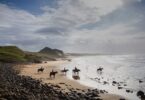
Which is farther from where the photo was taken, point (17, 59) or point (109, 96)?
point (17, 59)

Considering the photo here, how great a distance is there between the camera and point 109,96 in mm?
28188

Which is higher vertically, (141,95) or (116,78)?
(116,78)

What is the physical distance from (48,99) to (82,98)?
3720 millimetres

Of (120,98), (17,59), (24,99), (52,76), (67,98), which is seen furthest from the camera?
(17,59)

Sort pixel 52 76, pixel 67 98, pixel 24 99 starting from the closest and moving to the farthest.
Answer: pixel 24 99
pixel 67 98
pixel 52 76

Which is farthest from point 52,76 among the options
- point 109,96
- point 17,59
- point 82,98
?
point 17,59

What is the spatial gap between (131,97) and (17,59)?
243 ft

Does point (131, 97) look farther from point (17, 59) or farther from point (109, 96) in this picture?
point (17, 59)

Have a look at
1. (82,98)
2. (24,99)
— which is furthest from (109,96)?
(24,99)

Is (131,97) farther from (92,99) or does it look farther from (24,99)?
(24,99)

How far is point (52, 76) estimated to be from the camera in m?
49.1

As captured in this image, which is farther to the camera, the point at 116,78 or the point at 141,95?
the point at 116,78

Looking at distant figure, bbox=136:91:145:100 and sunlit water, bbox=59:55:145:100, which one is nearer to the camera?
distant figure, bbox=136:91:145:100

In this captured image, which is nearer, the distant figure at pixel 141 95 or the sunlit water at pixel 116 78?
the distant figure at pixel 141 95
